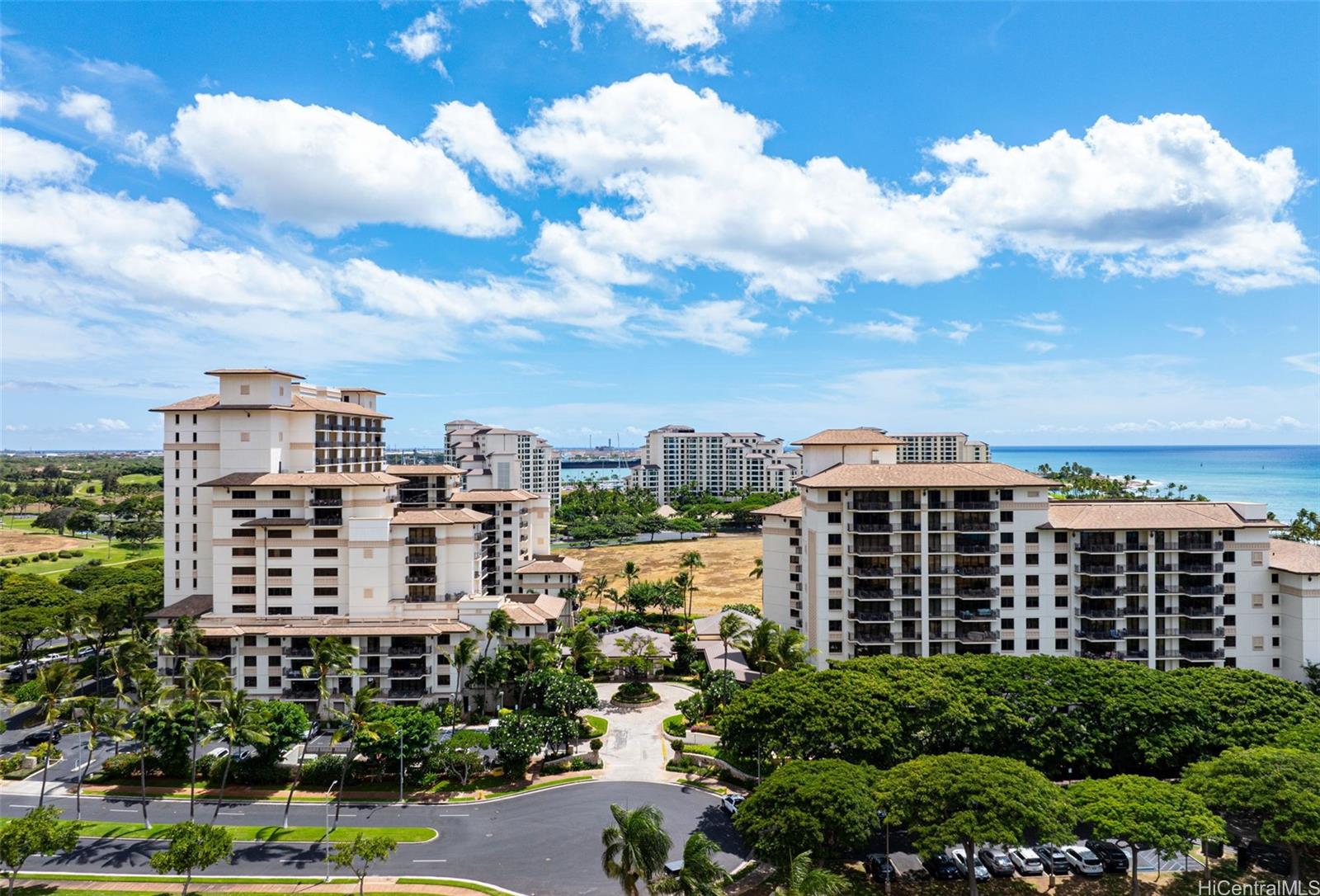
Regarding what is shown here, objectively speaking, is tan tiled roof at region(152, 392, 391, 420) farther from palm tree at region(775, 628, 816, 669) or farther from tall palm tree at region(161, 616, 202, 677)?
Answer: palm tree at region(775, 628, 816, 669)

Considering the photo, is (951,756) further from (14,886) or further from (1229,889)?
(14,886)

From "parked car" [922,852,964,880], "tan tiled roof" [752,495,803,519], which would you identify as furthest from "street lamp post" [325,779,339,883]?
"tan tiled roof" [752,495,803,519]

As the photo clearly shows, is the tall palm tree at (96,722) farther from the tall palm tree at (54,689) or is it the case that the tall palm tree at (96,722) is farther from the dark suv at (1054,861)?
the dark suv at (1054,861)

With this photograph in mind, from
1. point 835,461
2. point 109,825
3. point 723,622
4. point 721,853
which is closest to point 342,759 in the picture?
point 109,825

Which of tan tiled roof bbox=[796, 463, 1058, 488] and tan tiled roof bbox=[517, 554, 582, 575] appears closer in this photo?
tan tiled roof bbox=[796, 463, 1058, 488]

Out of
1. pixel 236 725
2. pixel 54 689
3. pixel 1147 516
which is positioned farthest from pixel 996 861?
pixel 54 689

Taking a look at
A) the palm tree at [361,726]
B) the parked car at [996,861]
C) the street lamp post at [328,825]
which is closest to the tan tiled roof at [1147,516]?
the parked car at [996,861]
